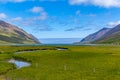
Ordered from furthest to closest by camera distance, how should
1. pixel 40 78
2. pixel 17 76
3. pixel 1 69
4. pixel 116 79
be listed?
1. pixel 1 69
2. pixel 17 76
3. pixel 40 78
4. pixel 116 79

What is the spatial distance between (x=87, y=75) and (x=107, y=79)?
655cm

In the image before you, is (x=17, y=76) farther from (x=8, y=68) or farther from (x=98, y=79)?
(x=98, y=79)

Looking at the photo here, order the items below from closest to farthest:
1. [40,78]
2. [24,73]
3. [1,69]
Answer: [40,78]
[24,73]
[1,69]

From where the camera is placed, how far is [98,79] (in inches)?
2018

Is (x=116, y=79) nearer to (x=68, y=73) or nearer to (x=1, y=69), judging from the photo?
(x=68, y=73)

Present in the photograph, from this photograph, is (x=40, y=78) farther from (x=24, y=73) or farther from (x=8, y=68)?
(x=8, y=68)

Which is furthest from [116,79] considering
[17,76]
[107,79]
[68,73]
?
[17,76]

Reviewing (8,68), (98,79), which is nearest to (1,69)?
(8,68)

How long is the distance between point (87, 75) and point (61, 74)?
20.5ft

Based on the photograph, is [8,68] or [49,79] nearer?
[49,79]

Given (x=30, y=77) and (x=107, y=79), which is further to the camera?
(x=30, y=77)

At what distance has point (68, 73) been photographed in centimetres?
5966

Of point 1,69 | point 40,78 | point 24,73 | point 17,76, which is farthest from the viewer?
point 1,69

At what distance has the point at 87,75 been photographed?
56.2m
